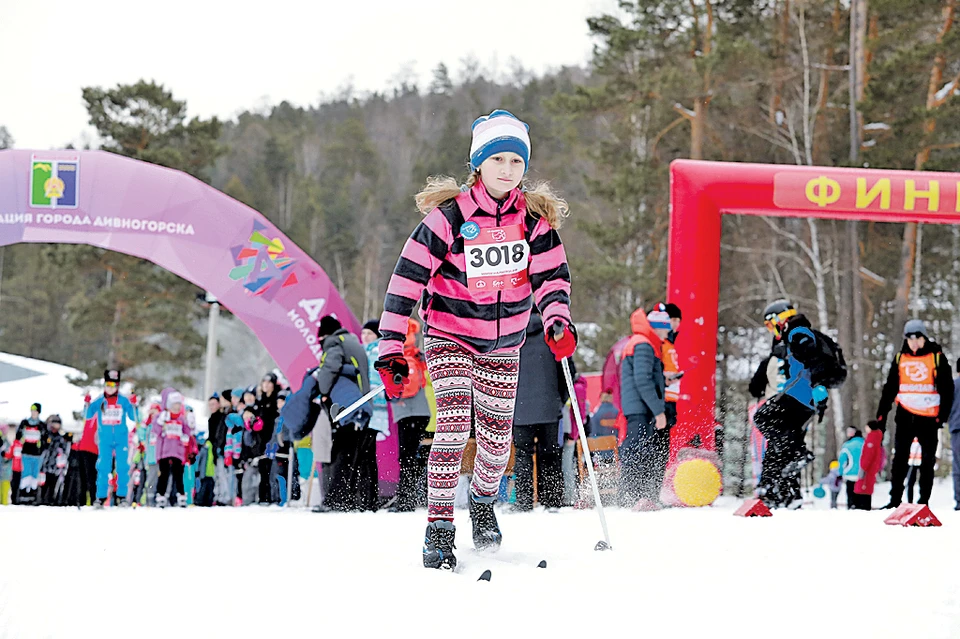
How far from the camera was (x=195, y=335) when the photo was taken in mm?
25344

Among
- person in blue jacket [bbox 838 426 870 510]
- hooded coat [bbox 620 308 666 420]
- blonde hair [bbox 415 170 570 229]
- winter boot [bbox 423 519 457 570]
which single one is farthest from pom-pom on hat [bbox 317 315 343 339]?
person in blue jacket [bbox 838 426 870 510]

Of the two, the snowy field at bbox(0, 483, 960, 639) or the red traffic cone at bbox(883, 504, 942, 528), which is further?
the red traffic cone at bbox(883, 504, 942, 528)

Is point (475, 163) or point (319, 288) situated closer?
point (475, 163)

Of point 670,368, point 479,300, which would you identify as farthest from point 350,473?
point 479,300

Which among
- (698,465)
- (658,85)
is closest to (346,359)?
(698,465)

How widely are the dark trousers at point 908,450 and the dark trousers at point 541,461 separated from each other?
107 inches

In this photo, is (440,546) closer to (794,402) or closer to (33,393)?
(794,402)

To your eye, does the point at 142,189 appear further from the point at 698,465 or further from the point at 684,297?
the point at 698,465

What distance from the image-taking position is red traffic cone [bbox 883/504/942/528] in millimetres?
5000

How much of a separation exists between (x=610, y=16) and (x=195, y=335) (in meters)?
13.1

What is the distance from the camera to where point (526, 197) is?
383cm

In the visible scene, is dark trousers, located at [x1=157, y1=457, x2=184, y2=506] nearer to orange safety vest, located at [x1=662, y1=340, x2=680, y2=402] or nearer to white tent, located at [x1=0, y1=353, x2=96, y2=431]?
orange safety vest, located at [x1=662, y1=340, x2=680, y2=402]

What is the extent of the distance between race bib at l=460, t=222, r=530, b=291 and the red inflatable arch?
5.39 meters

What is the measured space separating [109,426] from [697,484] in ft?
18.6
